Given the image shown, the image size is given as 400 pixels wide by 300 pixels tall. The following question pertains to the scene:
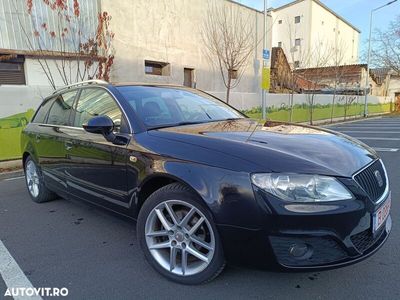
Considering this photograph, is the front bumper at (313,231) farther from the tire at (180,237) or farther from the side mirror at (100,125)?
the side mirror at (100,125)

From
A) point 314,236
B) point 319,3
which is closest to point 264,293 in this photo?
point 314,236

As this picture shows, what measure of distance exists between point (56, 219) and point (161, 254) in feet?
6.35

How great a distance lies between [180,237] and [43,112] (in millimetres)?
3082

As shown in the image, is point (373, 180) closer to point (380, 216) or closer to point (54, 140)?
point (380, 216)

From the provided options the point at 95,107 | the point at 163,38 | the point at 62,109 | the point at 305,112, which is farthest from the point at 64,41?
the point at 305,112

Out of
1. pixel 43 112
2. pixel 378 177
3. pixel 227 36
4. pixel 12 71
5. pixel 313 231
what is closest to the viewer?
pixel 313 231

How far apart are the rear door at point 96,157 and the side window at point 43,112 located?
0.97m

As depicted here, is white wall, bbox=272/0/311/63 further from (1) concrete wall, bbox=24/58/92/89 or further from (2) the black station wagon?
(2) the black station wagon

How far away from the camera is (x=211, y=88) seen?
16.2 meters

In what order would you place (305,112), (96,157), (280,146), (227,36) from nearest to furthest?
(280,146)
(96,157)
(227,36)
(305,112)

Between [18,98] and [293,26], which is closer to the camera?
[18,98]

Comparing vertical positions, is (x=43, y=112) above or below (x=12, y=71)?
below

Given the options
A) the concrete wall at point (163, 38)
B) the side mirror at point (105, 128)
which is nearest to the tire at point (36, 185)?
the side mirror at point (105, 128)

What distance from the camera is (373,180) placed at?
2410 mm
